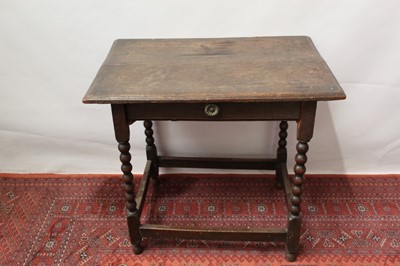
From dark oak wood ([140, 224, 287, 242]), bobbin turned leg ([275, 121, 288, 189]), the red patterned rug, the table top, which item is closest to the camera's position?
the table top

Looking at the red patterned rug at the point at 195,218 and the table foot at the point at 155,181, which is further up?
the table foot at the point at 155,181

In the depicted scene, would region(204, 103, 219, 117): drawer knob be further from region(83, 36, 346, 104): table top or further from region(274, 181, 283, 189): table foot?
region(274, 181, 283, 189): table foot

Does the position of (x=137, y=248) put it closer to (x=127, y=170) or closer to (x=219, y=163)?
(x=127, y=170)

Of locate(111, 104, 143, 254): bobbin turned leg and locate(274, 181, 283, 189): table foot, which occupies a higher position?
locate(111, 104, 143, 254): bobbin turned leg

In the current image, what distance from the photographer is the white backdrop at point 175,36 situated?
6.01 feet

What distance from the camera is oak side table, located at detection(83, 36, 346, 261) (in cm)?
136

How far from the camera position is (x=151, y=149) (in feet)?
6.98

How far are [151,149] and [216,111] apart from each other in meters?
0.81

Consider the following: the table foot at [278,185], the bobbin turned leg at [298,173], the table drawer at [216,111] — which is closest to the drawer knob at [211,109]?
the table drawer at [216,111]

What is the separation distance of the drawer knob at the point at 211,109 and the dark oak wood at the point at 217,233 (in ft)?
1.97

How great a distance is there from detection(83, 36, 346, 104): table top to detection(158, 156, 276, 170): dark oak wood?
2.29 ft

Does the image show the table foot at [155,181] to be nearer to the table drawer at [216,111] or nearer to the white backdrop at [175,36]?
the white backdrop at [175,36]

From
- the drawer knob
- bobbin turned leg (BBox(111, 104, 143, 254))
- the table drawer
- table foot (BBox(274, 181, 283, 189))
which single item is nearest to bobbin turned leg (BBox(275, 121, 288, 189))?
table foot (BBox(274, 181, 283, 189))

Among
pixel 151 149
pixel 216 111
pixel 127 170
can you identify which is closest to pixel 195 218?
pixel 151 149
